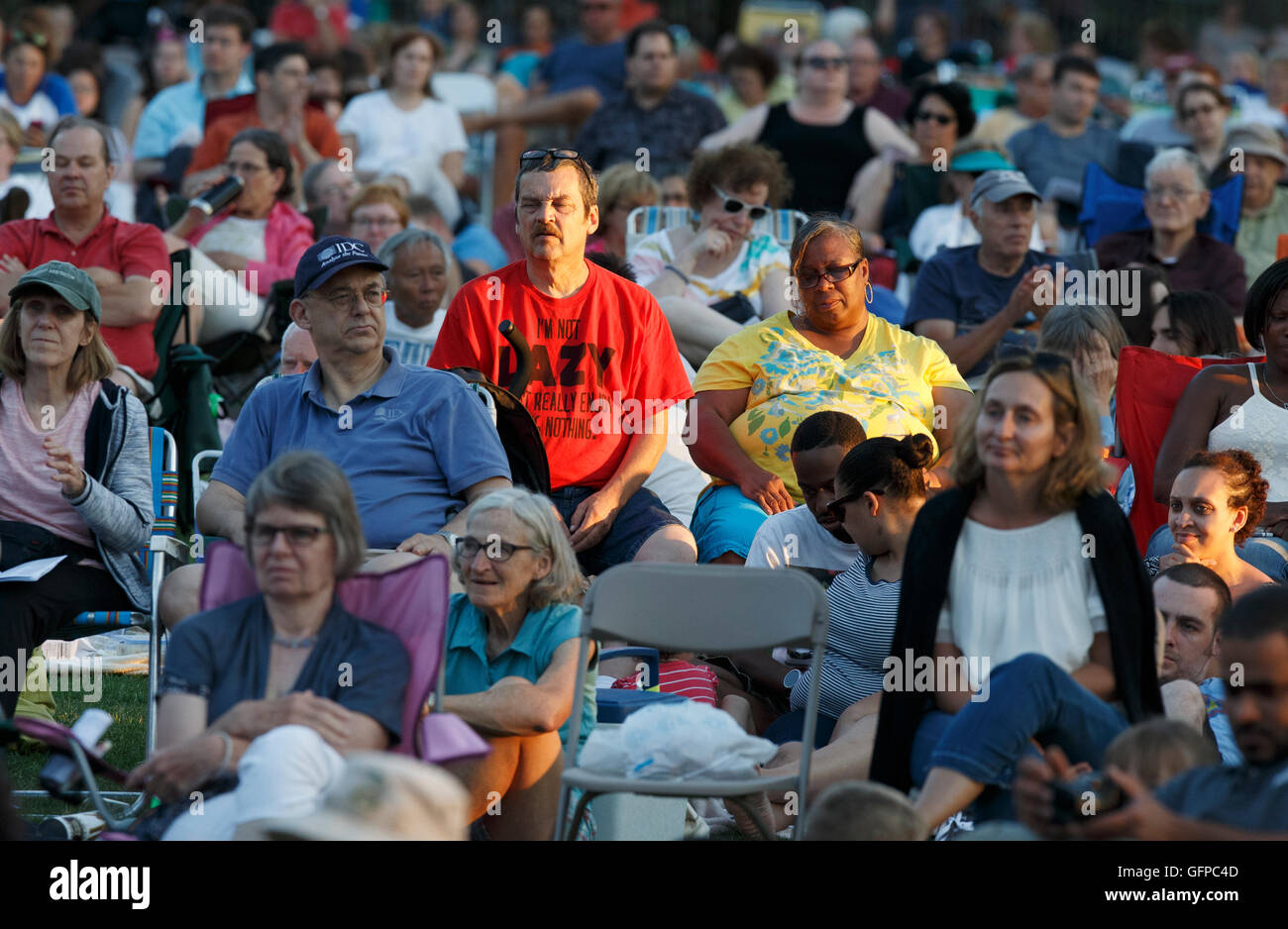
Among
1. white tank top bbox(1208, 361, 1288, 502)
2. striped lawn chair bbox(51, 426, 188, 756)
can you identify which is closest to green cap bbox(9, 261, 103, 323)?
striped lawn chair bbox(51, 426, 188, 756)

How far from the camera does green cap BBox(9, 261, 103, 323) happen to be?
18.6 feet

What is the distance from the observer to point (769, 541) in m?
5.73

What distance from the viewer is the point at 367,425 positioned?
5508 millimetres

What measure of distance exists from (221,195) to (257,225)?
0.31 m

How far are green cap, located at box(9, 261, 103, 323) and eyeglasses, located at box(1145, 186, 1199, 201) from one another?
5296 mm

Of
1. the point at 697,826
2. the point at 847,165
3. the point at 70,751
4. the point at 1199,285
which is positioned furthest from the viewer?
the point at 847,165

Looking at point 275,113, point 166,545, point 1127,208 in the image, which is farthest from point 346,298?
point 275,113

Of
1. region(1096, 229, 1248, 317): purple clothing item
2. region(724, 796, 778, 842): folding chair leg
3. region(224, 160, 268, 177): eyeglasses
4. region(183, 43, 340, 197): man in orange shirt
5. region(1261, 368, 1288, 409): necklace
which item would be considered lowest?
region(724, 796, 778, 842): folding chair leg

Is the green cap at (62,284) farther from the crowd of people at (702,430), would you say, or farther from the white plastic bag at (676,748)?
the white plastic bag at (676,748)

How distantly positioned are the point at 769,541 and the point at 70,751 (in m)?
2.57

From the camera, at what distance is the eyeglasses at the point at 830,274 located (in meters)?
6.35

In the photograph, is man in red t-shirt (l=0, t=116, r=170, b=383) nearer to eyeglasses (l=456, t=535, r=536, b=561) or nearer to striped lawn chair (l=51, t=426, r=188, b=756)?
striped lawn chair (l=51, t=426, r=188, b=756)
